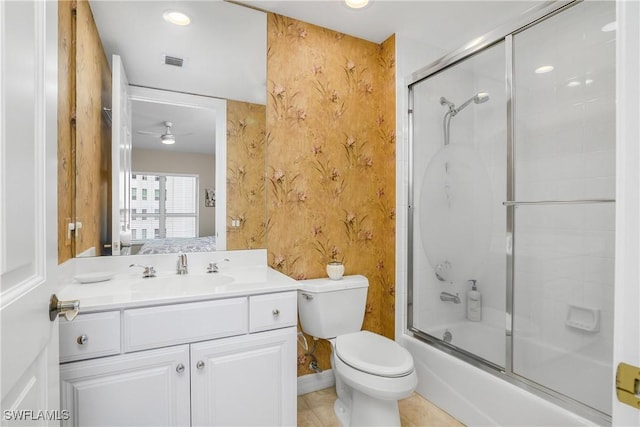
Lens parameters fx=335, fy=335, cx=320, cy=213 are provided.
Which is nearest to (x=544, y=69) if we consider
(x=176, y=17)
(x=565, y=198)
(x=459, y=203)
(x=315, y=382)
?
(x=565, y=198)

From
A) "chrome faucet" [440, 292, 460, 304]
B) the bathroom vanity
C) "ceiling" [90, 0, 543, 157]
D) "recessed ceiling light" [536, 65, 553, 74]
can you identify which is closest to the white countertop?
the bathroom vanity

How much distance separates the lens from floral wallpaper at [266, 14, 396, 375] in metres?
2.10

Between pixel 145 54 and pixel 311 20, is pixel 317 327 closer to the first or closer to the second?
pixel 145 54

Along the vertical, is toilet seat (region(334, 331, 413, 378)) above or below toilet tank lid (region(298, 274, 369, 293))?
below

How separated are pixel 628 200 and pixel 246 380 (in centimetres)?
147

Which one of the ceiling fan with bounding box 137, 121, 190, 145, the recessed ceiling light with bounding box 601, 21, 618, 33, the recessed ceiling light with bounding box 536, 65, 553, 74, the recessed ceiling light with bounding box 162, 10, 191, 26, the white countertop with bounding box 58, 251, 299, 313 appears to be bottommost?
the white countertop with bounding box 58, 251, 299, 313

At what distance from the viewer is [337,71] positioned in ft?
7.47

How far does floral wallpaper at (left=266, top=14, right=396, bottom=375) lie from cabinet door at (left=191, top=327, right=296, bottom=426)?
584mm

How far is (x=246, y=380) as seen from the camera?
1.48 meters

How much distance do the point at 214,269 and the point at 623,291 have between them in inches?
68.5

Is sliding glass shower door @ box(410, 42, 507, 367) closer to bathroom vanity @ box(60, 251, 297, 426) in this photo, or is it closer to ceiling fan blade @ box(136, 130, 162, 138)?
bathroom vanity @ box(60, 251, 297, 426)

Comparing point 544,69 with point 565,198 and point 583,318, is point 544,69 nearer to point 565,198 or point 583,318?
point 565,198

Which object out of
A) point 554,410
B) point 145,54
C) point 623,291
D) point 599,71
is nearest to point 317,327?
point 554,410

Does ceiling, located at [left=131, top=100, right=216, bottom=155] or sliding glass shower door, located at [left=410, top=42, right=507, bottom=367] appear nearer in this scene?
ceiling, located at [left=131, top=100, right=216, bottom=155]
